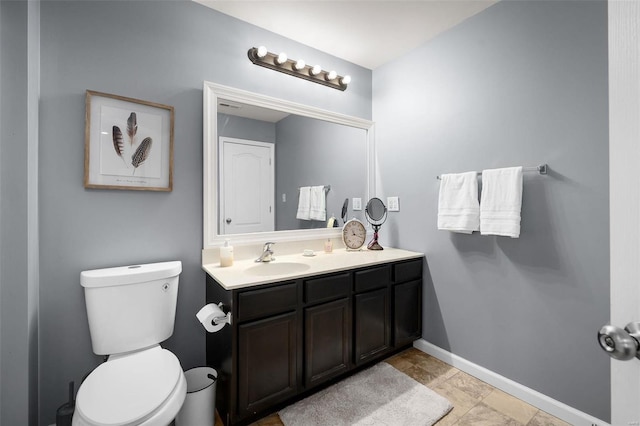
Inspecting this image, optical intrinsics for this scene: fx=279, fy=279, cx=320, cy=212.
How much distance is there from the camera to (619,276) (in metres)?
0.58

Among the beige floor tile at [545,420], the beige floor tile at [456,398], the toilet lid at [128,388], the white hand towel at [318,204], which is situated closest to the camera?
the toilet lid at [128,388]

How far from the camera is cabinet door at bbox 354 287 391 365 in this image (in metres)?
1.86

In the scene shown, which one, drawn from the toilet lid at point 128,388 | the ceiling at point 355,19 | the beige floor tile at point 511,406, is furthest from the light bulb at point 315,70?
the beige floor tile at point 511,406

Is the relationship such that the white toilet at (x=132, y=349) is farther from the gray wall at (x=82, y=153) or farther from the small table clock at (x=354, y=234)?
the small table clock at (x=354, y=234)

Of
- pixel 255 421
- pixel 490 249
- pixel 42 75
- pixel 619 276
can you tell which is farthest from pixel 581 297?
pixel 42 75

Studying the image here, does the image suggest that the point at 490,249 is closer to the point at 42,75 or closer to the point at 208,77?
the point at 208,77

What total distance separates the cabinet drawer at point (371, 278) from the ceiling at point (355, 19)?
175cm

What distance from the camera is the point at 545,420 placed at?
154 centimetres

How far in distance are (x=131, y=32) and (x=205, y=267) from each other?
4.73ft

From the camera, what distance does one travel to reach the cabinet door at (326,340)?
1.65 meters

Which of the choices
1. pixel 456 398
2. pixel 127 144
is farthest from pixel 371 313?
pixel 127 144

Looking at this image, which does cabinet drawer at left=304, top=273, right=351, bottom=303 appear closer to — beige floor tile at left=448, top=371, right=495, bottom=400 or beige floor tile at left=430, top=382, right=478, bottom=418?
beige floor tile at left=430, top=382, right=478, bottom=418

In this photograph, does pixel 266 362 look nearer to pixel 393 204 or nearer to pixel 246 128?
pixel 246 128

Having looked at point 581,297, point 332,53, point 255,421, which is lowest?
point 255,421
